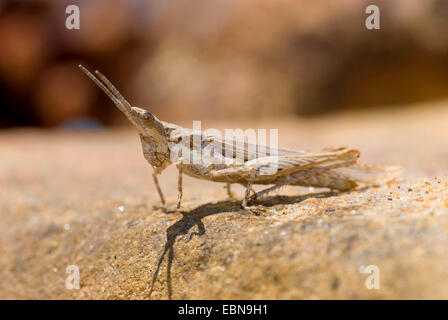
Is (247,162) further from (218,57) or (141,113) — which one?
(218,57)

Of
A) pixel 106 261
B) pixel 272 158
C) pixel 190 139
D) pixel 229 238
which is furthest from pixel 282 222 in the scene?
pixel 106 261

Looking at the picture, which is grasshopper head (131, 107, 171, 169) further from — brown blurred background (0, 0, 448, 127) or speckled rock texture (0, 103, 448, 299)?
brown blurred background (0, 0, 448, 127)

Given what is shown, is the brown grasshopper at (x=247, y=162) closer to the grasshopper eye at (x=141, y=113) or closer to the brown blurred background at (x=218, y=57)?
the grasshopper eye at (x=141, y=113)

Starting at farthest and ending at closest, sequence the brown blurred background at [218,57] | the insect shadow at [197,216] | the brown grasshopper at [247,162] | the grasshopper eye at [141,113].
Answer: the brown blurred background at [218,57] → the brown grasshopper at [247,162] → the grasshopper eye at [141,113] → the insect shadow at [197,216]

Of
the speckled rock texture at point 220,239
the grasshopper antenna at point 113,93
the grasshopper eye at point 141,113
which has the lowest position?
the speckled rock texture at point 220,239

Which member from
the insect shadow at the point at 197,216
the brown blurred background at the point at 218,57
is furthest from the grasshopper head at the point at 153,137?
the brown blurred background at the point at 218,57

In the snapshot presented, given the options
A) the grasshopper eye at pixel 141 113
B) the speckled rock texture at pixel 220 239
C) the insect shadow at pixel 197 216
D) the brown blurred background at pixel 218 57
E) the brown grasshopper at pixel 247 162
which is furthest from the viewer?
the brown blurred background at pixel 218 57

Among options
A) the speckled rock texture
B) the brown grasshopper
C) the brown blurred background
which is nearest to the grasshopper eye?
the brown grasshopper
